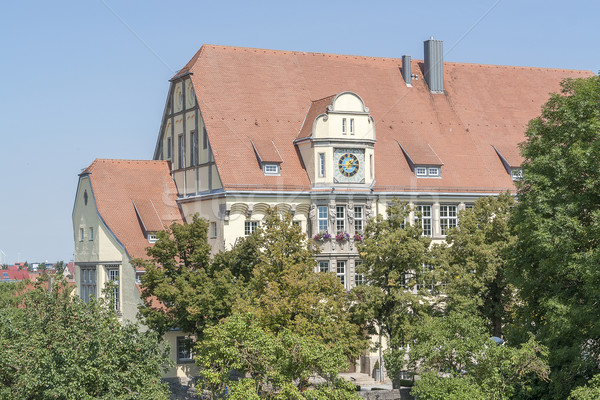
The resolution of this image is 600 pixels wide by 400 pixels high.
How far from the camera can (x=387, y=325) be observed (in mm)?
48500

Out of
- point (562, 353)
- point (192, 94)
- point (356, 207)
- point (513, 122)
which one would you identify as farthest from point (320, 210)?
point (562, 353)

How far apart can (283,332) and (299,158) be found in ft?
69.2

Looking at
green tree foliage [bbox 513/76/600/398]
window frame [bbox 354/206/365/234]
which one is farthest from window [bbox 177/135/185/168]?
green tree foliage [bbox 513/76/600/398]

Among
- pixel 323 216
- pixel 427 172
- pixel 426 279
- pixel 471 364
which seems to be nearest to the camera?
pixel 471 364

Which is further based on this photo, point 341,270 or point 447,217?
point 447,217

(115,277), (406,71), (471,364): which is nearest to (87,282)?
(115,277)

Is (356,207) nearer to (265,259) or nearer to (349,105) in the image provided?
(349,105)

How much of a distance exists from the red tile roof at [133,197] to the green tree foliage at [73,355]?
18.8 meters

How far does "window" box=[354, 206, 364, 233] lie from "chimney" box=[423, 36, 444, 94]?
12717 millimetres

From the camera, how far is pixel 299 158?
196ft

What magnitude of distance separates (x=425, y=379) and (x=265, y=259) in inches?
390

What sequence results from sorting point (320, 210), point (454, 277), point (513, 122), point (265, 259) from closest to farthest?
point (265, 259)
point (454, 277)
point (320, 210)
point (513, 122)

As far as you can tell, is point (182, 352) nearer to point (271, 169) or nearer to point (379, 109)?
point (271, 169)

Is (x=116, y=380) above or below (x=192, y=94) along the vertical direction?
below
